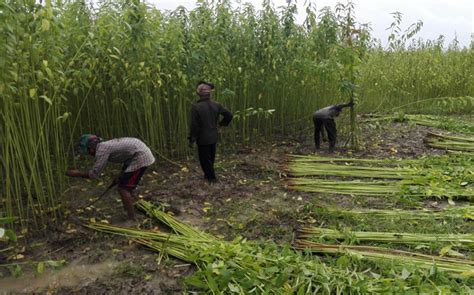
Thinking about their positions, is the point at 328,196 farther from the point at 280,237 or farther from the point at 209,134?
the point at 209,134

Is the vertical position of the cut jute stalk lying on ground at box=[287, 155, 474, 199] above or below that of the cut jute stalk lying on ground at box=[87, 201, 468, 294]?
above

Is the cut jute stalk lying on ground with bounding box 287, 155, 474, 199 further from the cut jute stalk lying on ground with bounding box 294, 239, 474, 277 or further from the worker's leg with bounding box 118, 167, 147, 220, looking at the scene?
the worker's leg with bounding box 118, 167, 147, 220

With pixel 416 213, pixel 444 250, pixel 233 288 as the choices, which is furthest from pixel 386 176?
pixel 233 288

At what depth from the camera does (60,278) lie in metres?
3.24

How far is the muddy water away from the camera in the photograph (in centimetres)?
312

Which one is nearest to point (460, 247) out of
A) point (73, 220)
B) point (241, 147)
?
point (73, 220)

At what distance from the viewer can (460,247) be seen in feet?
11.4

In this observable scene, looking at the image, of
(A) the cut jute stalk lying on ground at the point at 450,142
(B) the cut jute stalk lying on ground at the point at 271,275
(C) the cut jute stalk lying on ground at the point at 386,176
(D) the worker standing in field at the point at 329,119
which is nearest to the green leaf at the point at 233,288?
(B) the cut jute stalk lying on ground at the point at 271,275

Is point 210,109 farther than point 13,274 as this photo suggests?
Yes

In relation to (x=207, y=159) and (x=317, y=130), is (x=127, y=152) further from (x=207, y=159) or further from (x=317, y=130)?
(x=317, y=130)

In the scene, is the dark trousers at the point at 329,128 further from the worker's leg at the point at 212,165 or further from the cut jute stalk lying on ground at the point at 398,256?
the cut jute stalk lying on ground at the point at 398,256

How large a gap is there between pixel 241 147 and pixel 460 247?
4.07 m

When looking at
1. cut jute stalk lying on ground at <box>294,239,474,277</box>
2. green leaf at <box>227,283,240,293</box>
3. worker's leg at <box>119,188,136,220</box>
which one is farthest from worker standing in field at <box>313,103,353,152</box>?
green leaf at <box>227,283,240,293</box>

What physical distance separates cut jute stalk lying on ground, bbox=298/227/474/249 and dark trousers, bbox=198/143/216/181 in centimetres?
197
